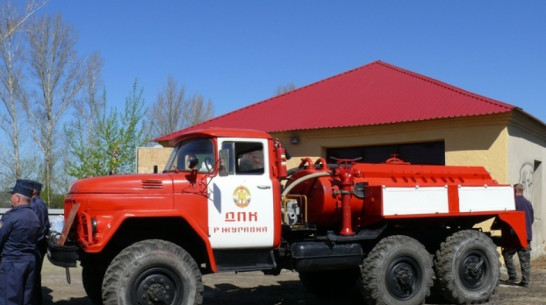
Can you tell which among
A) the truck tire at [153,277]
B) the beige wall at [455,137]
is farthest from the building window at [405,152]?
the truck tire at [153,277]

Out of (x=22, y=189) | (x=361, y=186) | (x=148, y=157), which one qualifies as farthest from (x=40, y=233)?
(x=148, y=157)

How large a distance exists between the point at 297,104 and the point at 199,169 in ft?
35.3

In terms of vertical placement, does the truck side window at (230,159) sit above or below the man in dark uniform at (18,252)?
above

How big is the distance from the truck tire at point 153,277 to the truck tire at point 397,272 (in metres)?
2.60

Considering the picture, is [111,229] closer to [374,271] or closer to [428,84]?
[374,271]

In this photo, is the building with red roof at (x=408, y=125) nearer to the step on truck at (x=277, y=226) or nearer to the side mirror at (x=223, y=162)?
the step on truck at (x=277, y=226)

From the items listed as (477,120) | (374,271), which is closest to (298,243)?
(374,271)

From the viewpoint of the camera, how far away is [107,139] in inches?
963

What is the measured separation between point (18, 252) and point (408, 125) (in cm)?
988

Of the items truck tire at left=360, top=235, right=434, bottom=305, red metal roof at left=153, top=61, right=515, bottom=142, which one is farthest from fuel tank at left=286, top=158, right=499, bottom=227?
red metal roof at left=153, top=61, right=515, bottom=142

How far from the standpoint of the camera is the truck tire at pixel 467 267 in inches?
367

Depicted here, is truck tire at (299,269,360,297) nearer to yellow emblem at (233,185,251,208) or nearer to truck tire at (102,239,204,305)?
yellow emblem at (233,185,251,208)

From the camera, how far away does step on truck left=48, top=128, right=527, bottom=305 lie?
728cm

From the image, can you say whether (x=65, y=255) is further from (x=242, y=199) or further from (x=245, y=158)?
(x=245, y=158)
